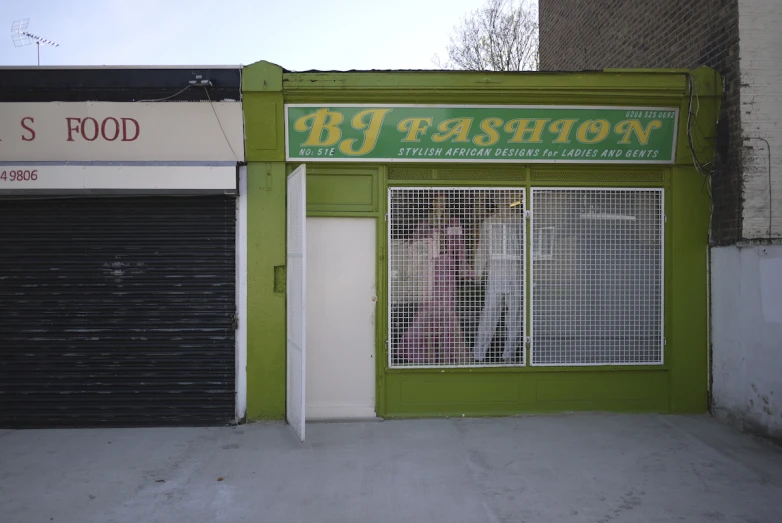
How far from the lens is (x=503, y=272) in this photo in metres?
7.50

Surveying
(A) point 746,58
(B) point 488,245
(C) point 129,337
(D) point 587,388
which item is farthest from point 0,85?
(A) point 746,58

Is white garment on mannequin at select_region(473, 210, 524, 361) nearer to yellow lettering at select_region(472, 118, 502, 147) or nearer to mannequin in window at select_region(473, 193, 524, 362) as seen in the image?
mannequin in window at select_region(473, 193, 524, 362)

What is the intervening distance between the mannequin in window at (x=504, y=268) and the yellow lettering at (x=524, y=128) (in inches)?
25.9

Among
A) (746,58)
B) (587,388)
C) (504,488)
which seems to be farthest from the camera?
(587,388)

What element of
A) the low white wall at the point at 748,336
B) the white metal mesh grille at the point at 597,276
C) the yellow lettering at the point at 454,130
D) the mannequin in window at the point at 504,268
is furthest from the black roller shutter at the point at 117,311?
the low white wall at the point at 748,336

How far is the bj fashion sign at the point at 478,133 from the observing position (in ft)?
23.8

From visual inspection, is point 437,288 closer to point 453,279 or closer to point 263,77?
point 453,279

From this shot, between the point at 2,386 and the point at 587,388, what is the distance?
666 centimetres

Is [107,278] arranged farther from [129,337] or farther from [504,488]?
[504,488]

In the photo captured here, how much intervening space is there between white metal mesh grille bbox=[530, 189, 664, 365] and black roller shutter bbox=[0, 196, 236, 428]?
3.65 metres

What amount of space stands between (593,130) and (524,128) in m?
0.81

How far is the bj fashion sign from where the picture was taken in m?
7.24

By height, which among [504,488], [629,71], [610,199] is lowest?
[504,488]

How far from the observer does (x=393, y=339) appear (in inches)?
291
